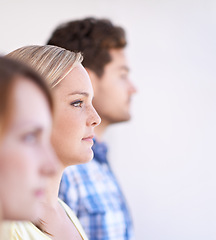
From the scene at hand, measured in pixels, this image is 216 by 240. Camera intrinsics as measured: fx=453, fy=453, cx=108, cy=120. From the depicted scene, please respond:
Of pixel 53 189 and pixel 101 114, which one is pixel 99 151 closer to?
pixel 101 114

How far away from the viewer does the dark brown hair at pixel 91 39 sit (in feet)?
4.95

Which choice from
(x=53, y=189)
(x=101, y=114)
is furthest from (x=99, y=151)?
(x=53, y=189)

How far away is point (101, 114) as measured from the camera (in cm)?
155

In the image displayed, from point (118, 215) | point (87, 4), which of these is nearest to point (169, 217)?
point (118, 215)

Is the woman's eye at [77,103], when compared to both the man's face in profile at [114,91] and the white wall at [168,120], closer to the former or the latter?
the man's face in profile at [114,91]

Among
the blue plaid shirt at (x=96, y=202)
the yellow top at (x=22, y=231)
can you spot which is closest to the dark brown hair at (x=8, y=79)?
the yellow top at (x=22, y=231)

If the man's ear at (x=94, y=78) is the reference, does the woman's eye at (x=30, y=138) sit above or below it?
above

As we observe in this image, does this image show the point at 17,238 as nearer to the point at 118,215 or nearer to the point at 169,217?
the point at 118,215

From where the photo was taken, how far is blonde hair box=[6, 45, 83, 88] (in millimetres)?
797

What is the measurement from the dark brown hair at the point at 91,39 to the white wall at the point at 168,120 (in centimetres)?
74

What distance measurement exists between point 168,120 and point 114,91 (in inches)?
35.6

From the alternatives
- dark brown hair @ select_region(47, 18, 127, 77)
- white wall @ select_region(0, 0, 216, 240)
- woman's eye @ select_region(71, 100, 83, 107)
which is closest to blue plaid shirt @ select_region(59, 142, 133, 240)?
dark brown hair @ select_region(47, 18, 127, 77)

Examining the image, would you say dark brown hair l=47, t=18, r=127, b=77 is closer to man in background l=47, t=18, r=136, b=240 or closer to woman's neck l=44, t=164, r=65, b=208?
man in background l=47, t=18, r=136, b=240

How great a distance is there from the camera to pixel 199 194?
235 cm
